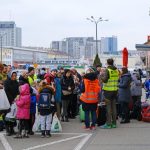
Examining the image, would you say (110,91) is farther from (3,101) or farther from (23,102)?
(3,101)

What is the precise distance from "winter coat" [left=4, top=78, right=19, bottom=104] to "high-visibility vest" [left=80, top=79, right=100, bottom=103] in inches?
75.3

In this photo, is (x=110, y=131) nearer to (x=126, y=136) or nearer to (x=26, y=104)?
(x=126, y=136)

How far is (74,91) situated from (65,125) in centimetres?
205

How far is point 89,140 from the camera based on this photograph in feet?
38.4

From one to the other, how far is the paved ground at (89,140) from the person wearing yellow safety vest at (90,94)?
49 centimetres

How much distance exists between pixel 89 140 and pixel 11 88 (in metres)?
2.44

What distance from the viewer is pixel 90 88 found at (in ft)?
44.6

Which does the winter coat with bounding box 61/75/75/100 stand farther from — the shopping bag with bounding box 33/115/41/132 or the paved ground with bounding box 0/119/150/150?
the shopping bag with bounding box 33/115/41/132

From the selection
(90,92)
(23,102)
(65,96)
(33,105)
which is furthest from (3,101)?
(65,96)

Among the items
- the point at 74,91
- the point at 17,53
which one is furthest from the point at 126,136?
the point at 17,53

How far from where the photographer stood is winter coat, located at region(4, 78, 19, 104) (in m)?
12.6

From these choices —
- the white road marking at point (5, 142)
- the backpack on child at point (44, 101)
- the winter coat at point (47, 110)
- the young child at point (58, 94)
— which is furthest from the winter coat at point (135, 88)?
the white road marking at point (5, 142)

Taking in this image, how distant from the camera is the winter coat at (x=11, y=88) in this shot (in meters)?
12.6

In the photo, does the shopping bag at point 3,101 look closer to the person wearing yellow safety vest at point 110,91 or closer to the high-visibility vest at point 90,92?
the high-visibility vest at point 90,92
